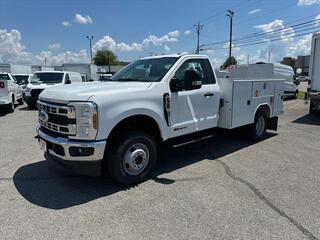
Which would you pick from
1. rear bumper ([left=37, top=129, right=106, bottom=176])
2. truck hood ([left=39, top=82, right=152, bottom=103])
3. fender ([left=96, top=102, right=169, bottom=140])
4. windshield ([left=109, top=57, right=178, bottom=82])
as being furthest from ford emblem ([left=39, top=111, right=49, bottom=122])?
windshield ([left=109, top=57, right=178, bottom=82])

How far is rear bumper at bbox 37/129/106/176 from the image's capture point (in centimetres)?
400

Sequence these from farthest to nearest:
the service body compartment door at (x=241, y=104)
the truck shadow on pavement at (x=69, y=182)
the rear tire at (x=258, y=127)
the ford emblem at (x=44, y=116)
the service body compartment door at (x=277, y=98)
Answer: the service body compartment door at (x=277, y=98)
the rear tire at (x=258, y=127)
the service body compartment door at (x=241, y=104)
the ford emblem at (x=44, y=116)
the truck shadow on pavement at (x=69, y=182)

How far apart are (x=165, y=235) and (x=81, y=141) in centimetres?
171

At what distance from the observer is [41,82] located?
613 inches

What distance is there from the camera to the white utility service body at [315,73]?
35.5 feet

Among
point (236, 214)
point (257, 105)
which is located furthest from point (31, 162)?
point (257, 105)

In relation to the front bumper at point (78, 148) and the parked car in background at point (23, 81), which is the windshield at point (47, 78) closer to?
the parked car in background at point (23, 81)

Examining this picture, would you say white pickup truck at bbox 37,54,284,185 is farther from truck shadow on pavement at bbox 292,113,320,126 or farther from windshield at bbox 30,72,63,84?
windshield at bbox 30,72,63,84

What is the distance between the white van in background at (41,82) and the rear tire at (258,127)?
10.7 metres

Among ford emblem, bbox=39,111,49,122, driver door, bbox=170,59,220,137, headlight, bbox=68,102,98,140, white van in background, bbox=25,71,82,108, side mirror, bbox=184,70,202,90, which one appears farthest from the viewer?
white van in background, bbox=25,71,82,108

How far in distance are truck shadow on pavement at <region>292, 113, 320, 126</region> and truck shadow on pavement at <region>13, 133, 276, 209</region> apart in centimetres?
553

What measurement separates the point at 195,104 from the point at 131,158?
5.49 ft

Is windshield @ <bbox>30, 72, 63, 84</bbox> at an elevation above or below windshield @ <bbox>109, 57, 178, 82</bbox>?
below

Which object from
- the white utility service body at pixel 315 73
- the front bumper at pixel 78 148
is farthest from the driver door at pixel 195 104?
the white utility service body at pixel 315 73
